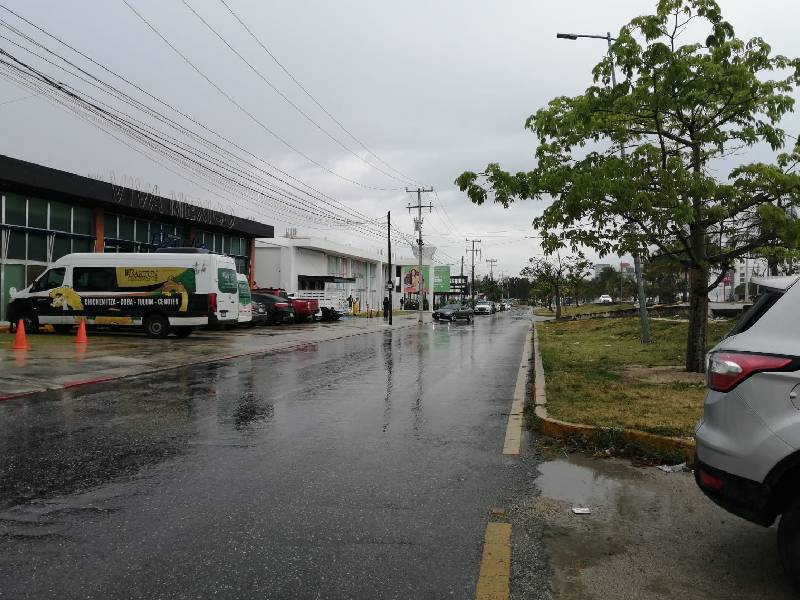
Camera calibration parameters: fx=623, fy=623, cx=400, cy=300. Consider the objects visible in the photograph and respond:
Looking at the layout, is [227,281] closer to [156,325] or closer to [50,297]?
[156,325]

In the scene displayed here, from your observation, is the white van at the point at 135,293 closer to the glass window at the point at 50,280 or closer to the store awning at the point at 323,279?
the glass window at the point at 50,280

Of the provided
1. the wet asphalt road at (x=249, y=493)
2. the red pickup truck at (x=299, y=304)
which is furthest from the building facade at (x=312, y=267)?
the wet asphalt road at (x=249, y=493)

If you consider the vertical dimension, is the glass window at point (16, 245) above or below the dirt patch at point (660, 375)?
above

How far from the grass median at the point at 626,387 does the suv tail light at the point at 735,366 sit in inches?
122

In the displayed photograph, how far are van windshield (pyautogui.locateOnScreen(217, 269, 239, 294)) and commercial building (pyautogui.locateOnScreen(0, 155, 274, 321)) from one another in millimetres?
8415

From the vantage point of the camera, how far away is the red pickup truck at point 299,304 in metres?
33.1

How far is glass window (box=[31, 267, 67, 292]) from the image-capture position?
69.3 feet

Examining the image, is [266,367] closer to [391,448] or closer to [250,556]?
[391,448]

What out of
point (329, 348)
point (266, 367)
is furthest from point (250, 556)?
point (329, 348)

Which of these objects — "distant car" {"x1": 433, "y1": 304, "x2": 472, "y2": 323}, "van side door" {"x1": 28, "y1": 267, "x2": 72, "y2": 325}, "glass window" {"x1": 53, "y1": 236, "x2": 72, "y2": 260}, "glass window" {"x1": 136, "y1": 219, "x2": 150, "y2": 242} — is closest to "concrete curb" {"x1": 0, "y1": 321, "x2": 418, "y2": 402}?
"van side door" {"x1": 28, "y1": 267, "x2": 72, "y2": 325}

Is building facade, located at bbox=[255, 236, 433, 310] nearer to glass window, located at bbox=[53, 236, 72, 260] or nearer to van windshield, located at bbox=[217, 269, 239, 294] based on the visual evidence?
glass window, located at bbox=[53, 236, 72, 260]

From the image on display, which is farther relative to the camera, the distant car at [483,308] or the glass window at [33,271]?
the distant car at [483,308]

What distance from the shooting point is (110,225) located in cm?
2852

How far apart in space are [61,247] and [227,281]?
9.62 meters
